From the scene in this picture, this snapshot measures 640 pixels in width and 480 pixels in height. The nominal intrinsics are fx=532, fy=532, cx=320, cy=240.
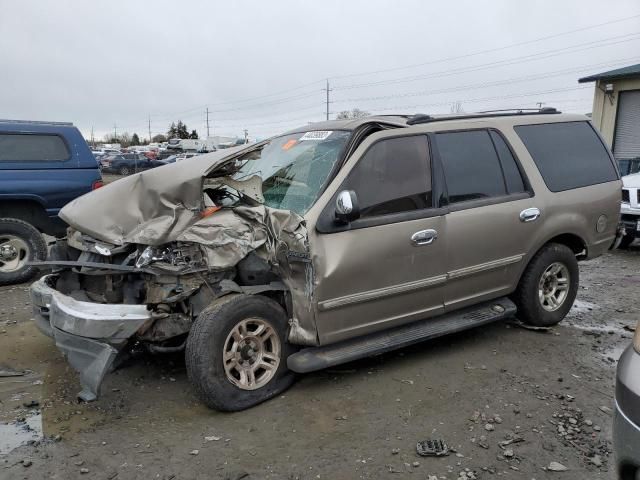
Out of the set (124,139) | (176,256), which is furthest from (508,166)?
(124,139)

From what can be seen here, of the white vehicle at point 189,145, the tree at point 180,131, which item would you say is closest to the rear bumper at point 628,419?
the white vehicle at point 189,145

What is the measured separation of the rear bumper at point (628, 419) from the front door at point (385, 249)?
1758 mm

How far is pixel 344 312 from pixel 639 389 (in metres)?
1.93

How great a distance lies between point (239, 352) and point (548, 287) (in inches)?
122

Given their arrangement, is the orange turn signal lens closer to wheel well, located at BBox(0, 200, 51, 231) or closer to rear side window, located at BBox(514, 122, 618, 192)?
rear side window, located at BBox(514, 122, 618, 192)

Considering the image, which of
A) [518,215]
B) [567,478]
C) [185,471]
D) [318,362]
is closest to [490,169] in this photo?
[518,215]

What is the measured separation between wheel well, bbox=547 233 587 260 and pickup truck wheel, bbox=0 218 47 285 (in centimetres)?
612

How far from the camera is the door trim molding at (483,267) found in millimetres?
4219

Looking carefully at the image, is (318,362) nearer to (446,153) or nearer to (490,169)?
(446,153)

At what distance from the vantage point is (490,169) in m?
4.53

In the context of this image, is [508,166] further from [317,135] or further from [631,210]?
[631,210]

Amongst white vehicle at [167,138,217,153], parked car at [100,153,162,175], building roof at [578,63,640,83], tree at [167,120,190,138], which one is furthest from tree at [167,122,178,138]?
building roof at [578,63,640,83]

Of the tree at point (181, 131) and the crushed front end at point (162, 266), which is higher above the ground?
the tree at point (181, 131)

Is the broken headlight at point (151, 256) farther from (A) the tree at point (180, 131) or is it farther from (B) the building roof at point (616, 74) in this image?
(A) the tree at point (180, 131)
